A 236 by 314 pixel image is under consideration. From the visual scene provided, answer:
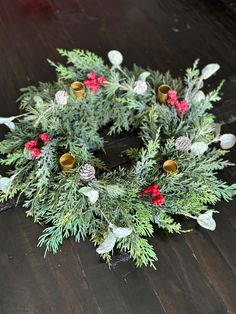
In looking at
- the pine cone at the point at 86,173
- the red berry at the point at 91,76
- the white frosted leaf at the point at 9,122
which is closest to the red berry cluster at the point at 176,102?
the red berry at the point at 91,76

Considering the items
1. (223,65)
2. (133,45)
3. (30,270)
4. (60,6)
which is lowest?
(30,270)

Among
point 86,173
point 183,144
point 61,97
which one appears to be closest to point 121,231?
point 86,173

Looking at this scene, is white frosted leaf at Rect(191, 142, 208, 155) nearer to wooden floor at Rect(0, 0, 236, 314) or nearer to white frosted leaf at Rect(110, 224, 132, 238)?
wooden floor at Rect(0, 0, 236, 314)

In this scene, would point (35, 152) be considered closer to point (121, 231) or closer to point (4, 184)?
point (4, 184)

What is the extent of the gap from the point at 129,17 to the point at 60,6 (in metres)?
0.28

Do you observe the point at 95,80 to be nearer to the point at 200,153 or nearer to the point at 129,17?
the point at 200,153

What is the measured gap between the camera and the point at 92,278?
0.88 m

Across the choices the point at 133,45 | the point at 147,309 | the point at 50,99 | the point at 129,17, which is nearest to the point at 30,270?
the point at 147,309

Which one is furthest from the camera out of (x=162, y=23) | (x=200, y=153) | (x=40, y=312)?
(x=162, y=23)

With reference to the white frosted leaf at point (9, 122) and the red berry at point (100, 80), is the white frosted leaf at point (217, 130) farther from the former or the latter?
the white frosted leaf at point (9, 122)

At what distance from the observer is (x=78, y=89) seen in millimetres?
1097

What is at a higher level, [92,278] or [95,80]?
[95,80]

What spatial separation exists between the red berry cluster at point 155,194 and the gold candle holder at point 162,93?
312 millimetres

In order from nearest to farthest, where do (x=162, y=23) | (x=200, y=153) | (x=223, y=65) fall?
(x=200, y=153) < (x=223, y=65) < (x=162, y=23)
